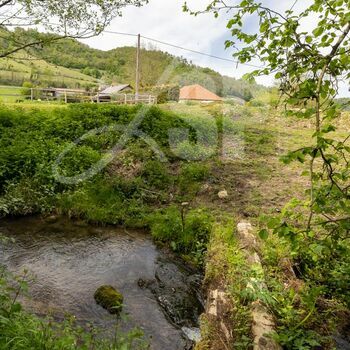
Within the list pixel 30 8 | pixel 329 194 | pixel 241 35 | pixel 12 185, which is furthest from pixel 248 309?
pixel 12 185

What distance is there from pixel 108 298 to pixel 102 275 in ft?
2.44

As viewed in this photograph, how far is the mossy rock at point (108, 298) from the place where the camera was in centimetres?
398

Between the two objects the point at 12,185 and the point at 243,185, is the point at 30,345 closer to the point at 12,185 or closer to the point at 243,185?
the point at 12,185

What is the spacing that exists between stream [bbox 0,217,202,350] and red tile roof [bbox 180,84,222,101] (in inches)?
1462

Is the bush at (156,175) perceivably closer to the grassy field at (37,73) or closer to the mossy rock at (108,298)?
the grassy field at (37,73)

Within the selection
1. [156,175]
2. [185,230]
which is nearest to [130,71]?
[156,175]

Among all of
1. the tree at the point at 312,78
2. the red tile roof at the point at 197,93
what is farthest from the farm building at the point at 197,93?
the tree at the point at 312,78

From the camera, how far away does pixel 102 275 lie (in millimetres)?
4789

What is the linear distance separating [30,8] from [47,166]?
3.97 meters

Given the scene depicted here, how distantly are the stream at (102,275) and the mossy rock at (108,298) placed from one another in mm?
92

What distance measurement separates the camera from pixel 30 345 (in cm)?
232

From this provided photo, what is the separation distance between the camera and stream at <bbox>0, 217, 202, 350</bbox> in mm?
3814

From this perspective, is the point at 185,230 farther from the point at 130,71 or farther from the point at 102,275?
the point at 130,71

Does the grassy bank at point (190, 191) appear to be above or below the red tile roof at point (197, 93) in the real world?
below
